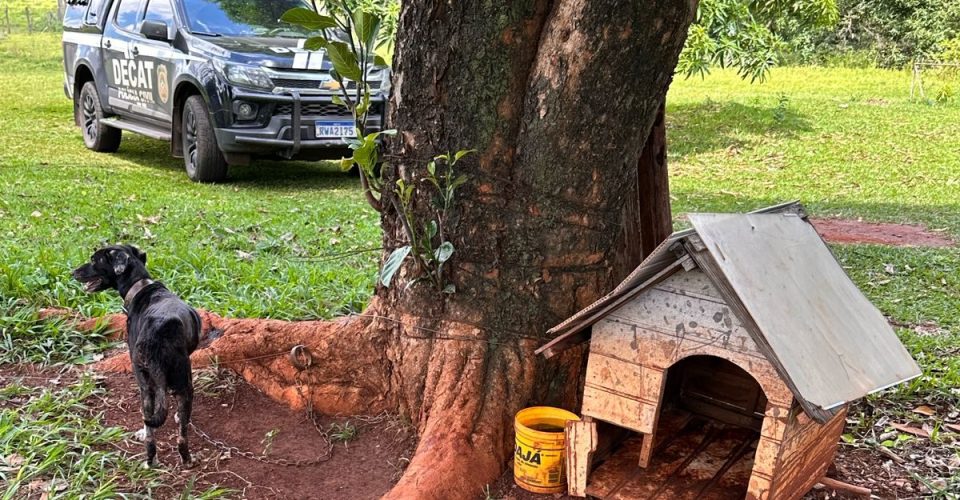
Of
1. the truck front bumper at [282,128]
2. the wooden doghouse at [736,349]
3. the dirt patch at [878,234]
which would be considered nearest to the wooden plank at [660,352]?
the wooden doghouse at [736,349]

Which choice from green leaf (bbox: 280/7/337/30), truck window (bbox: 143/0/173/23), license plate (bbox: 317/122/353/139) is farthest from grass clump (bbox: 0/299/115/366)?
truck window (bbox: 143/0/173/23)

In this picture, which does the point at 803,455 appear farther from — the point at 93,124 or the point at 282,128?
the point at 93,124

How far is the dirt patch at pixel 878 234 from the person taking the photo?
7465 millimetres

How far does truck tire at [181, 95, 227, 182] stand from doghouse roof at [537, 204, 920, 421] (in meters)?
6.59

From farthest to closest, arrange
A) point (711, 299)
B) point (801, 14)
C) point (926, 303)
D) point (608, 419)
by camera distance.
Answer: point (801, 14), point (926, 303), point (608, 419), point (711, 299)

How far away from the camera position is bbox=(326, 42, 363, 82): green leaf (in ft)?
9.04

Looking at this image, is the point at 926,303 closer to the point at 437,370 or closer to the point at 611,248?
the point at 611,248

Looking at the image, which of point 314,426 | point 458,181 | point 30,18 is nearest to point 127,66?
point 314,426

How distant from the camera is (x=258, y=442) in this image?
321 cm

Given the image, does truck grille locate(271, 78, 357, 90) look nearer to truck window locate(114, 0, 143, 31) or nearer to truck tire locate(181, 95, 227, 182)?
truck tire locate(181, 95, 227, 182)

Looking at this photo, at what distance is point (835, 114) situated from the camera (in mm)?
14305

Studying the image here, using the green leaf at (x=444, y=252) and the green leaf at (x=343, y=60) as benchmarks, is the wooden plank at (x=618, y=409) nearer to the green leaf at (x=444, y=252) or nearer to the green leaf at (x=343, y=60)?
the green leaf at (x=444, y=252)

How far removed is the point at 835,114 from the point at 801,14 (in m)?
6.86


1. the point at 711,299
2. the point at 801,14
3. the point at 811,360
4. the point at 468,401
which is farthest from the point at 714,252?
the point at 801,14
